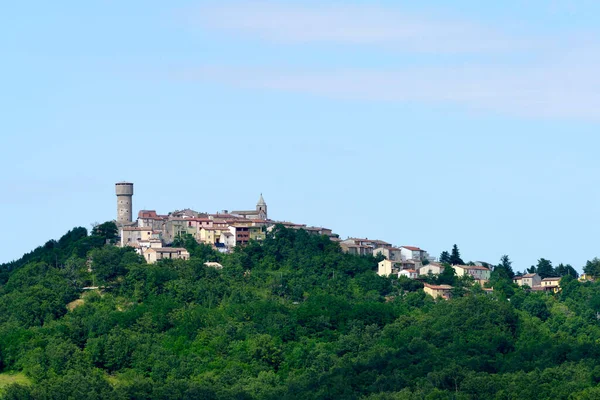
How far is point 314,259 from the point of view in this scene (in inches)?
3612

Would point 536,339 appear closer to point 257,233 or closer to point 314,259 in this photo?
point 314,259

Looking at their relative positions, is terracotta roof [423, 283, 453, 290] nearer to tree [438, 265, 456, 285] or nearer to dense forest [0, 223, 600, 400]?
dense forest [0, 223, 600, 400]

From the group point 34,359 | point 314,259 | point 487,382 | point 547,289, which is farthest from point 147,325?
point 547,289

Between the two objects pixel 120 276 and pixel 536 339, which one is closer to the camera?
pixel 536 339

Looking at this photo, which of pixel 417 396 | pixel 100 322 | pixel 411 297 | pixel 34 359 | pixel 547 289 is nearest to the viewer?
pixel 417 396

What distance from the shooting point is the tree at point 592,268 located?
96625 mm

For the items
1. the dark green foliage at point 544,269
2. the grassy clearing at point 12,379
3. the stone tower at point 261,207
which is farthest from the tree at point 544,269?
the grassy clearing at point 12,379

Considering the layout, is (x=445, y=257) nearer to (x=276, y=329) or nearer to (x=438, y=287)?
(x=438, y=287)

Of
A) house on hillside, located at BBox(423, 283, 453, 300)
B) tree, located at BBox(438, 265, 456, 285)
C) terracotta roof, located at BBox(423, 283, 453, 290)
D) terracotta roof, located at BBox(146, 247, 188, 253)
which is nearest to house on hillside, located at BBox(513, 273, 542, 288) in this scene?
tree, located at BBox(438, 265, 456, 285)

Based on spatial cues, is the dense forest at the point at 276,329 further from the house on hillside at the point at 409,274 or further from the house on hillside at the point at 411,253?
the house on hillside at the point at 411,253

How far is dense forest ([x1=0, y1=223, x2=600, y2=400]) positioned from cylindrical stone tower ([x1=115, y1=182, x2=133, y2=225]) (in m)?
4.29

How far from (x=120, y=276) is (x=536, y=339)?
26834mm

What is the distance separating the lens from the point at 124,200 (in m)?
102

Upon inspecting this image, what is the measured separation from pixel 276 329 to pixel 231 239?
1948cm
